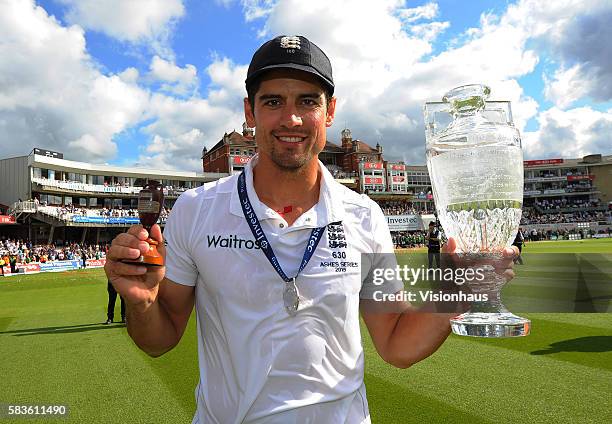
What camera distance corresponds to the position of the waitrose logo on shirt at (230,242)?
166 centimetres

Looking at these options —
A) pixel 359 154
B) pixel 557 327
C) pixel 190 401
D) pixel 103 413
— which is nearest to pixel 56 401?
pixel 103 413

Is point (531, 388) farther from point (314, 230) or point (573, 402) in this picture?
point (314, 230)

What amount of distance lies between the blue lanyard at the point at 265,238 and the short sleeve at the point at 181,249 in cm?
21

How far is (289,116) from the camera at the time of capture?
166 centimetres

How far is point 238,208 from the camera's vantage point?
69.0 inches

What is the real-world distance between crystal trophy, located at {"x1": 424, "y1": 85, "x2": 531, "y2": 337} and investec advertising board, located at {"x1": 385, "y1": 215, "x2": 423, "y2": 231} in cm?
5500

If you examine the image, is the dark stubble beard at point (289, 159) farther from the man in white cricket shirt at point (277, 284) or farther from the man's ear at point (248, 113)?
the man's ear at point (248, 113)

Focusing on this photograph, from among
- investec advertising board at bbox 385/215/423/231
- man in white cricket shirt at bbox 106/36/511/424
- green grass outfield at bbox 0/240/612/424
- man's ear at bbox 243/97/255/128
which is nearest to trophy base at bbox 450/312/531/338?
man in white cricket shirt at bbox 106/36/511/424

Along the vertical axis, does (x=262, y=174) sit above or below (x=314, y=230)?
above

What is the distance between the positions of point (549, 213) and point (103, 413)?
84254mm

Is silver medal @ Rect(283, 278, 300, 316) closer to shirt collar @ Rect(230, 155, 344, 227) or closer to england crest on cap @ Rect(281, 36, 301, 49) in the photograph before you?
shirt collar @ Rect(230, 155, 344, 227)

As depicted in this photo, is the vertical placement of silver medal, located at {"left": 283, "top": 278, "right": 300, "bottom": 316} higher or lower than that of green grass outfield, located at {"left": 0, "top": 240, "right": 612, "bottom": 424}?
higher

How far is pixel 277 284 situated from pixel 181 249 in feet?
1.37

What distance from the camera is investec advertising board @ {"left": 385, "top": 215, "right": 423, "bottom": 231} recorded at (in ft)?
185
